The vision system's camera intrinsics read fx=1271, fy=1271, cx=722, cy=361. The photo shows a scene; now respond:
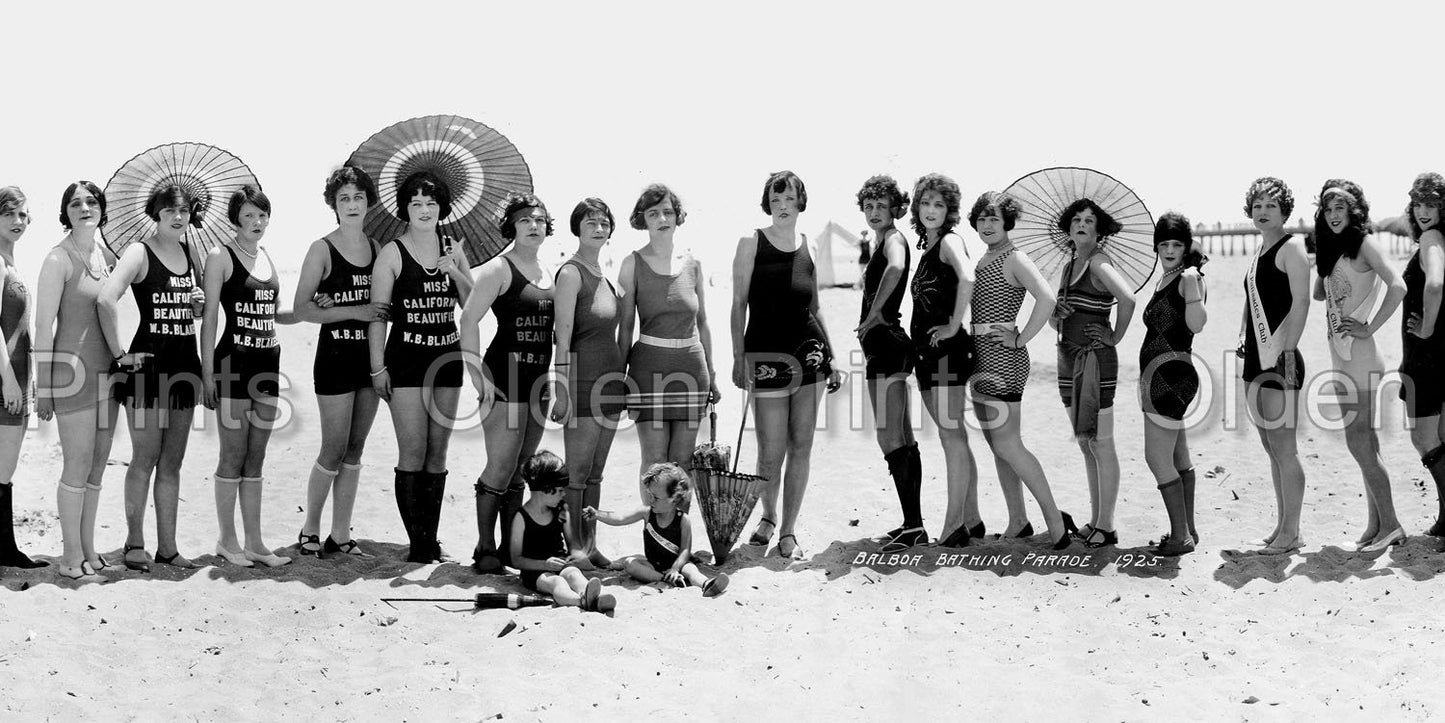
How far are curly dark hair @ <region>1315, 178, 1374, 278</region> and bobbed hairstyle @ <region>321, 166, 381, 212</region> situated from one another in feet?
14.7

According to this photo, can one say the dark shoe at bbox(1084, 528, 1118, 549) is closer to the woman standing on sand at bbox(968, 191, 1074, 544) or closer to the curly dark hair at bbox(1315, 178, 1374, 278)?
the woman standing on sand at bbox(968, 191, 1074, 544)

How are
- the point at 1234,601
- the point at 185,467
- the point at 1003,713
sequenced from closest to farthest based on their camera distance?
the point at 1003,713 → the point at 1234,601 → the point at 185,467

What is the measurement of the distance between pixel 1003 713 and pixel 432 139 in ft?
12.1

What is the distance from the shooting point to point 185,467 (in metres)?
9.33

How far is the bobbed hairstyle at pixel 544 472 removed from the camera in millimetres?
5527

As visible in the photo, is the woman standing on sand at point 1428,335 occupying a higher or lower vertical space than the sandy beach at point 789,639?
higher

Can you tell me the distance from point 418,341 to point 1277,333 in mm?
3947

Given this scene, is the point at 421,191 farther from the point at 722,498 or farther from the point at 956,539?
the point at 956,539

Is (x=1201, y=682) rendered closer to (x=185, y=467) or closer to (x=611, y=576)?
(x=611, y=576)

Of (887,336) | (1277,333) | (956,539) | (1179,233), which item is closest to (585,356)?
(887,336)

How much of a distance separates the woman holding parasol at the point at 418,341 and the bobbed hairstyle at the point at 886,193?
2.00m

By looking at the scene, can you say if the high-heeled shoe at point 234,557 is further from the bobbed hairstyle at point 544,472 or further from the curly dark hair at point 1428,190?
the curly dark hair at point 1428,190

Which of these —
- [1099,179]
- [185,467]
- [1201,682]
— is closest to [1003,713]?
[1201,682]

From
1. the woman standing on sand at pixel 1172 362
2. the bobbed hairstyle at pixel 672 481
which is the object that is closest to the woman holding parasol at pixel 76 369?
the bobbed hairstyle at pixel 672 481
